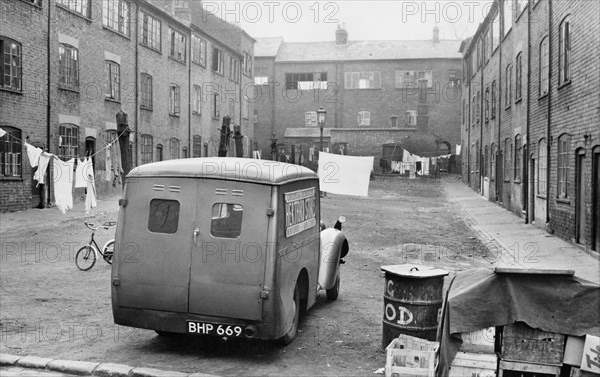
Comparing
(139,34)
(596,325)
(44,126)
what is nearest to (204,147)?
(139,34)

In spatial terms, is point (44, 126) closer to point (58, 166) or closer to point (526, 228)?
point (58, 166)

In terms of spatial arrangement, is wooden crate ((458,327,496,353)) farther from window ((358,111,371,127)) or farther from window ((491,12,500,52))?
window ((358,111,371,127))

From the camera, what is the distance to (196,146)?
36.7 m

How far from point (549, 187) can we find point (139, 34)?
20.4m

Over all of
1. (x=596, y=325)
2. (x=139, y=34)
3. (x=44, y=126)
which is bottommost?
(x=596, y=325)

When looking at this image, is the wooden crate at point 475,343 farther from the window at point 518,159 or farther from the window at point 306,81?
the window at point 306,81

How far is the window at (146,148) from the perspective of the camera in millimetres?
29375

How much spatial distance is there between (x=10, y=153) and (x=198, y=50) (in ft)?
62.4

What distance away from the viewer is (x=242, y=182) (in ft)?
21.9

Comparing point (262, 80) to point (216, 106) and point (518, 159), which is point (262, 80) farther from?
point (518, 159)

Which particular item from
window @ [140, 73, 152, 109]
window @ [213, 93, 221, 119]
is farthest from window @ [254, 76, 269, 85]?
window @ [140, 73, 152, 109]

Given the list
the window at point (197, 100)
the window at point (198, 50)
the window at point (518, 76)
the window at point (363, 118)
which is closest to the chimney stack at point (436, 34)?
the window at point (363, 118)

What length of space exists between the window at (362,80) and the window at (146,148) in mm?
28909

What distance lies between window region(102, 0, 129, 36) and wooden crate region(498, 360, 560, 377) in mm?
24316
